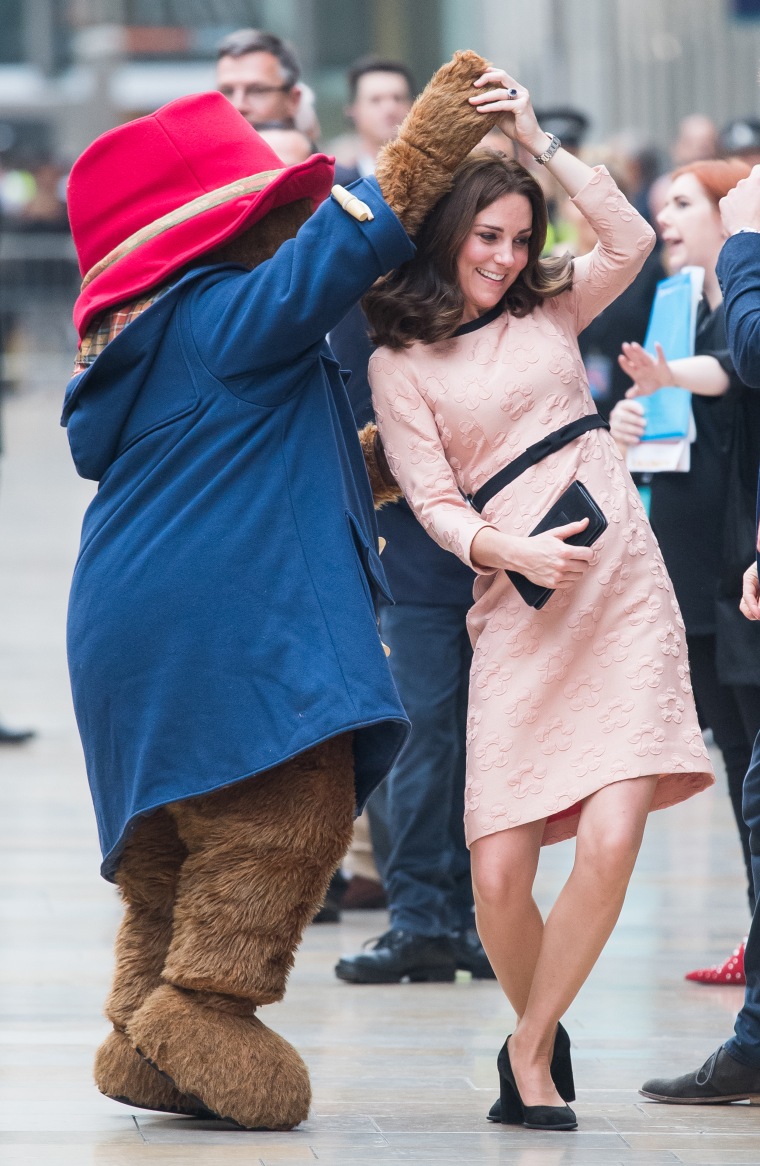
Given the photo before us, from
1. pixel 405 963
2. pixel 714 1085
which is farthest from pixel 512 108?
pixel 405 963

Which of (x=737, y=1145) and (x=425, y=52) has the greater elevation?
(x=737, y=1145)

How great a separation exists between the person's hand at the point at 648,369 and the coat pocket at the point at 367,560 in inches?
47.7

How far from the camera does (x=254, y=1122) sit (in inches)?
132

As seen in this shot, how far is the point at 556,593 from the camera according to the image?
11.2 feet

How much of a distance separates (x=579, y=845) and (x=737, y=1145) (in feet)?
1.92

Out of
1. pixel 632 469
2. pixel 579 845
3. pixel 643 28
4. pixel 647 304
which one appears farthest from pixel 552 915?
pixel 643 28

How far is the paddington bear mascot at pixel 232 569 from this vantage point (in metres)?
3.25

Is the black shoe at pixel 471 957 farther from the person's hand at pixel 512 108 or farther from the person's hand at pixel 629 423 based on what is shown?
the person's hand at pixel 512 108

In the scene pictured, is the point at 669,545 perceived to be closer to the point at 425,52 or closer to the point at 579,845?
the point at 579,845

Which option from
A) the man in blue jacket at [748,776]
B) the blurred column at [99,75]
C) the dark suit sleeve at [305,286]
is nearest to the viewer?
the dark suit sleeve at [305,286]

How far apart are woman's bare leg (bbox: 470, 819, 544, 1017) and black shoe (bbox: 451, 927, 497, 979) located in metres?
1.21

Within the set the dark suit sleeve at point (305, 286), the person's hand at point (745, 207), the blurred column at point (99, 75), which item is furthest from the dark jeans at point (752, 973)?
the blurred column at point (99, 75)

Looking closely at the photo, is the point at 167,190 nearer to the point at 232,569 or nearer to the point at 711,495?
the point at 232,569

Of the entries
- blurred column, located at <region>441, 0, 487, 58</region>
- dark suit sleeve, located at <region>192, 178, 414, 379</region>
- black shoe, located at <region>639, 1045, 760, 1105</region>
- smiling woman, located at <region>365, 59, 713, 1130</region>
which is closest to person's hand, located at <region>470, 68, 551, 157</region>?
smiling woman, located at <region>365, 59, 713, 1130</region>
